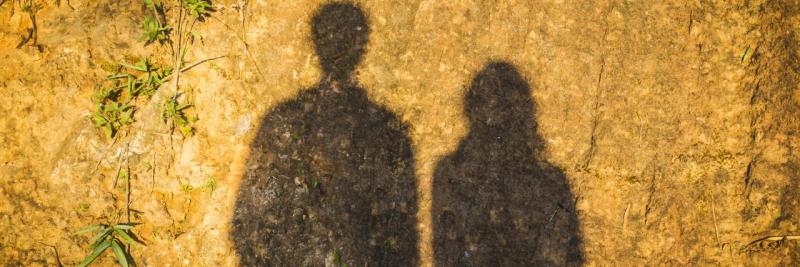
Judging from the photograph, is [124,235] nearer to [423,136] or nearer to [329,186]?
[329,186]

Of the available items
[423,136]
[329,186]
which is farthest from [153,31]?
[423,136]

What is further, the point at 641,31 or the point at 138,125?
the point at 641,31

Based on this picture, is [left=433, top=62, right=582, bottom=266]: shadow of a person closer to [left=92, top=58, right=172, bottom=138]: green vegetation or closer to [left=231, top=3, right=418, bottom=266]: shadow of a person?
[left=231, top=3, right=418, bottom=266]: shadow of a person

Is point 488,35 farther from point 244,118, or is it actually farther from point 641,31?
point 244,118

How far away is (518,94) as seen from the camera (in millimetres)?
2227

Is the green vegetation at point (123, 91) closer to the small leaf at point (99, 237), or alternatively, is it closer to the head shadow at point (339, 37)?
the small leaf at point (99, 237)

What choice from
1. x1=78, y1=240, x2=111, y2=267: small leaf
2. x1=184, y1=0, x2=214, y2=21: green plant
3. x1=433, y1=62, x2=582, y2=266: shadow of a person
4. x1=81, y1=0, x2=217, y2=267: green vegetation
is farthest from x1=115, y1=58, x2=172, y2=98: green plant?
x1=433, y1=62, x2=582, y2=266: shadow of a person

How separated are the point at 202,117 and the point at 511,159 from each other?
1525 millimetres

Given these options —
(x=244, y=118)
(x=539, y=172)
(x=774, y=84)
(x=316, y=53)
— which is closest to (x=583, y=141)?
(x=539, y=172)

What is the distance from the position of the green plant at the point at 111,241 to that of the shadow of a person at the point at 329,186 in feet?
1.54

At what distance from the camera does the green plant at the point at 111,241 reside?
2.00m

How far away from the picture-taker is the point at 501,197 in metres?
2.15

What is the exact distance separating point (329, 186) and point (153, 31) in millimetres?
1134

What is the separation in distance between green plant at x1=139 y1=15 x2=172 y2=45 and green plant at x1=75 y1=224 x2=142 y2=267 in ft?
2.93
